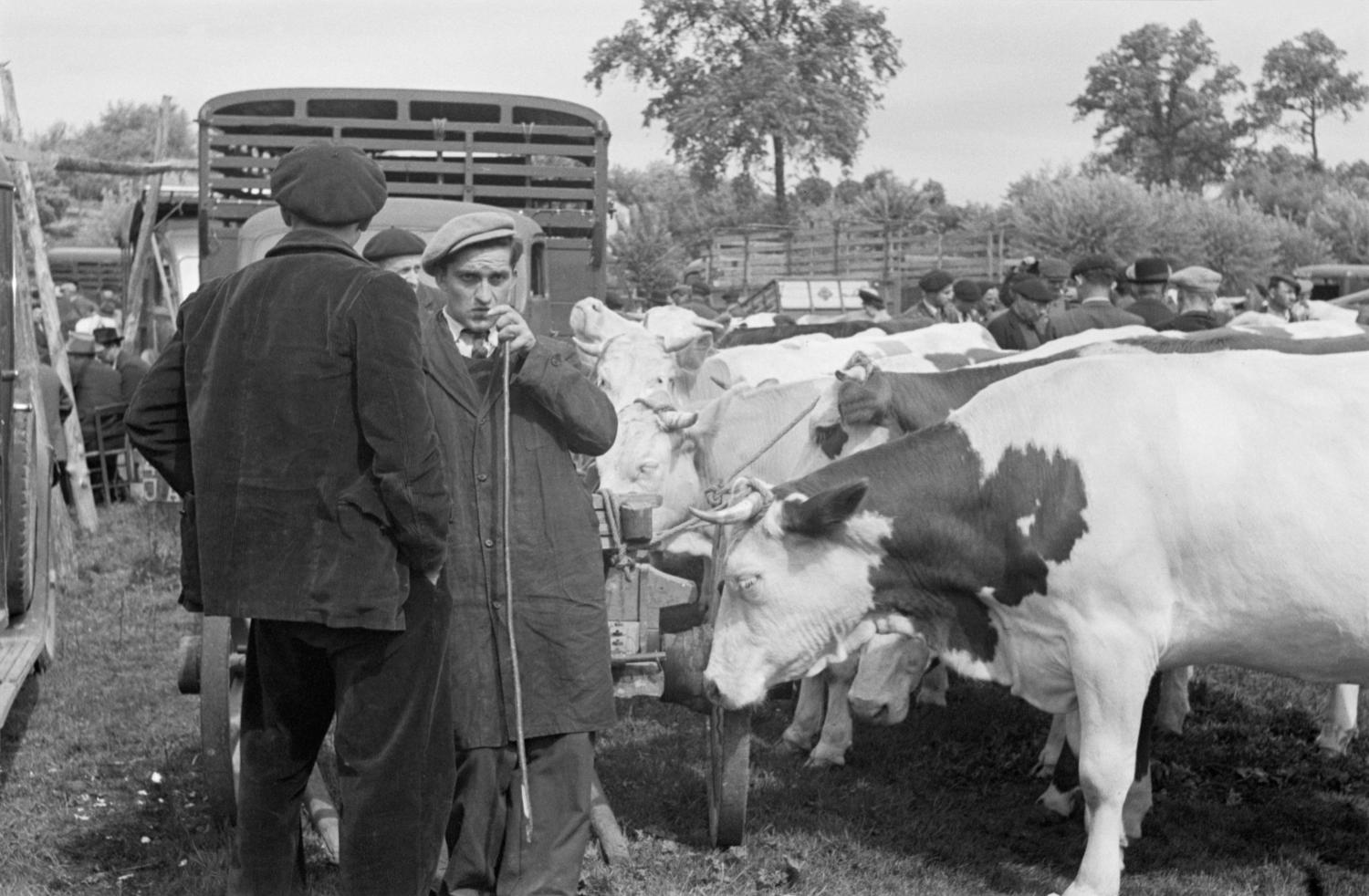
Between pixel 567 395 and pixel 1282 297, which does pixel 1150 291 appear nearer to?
pixel 1282 297

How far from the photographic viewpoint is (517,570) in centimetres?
462

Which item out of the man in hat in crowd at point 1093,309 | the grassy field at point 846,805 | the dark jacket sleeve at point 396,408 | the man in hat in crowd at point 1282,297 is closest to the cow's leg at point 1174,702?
the grassy field at point 846,805

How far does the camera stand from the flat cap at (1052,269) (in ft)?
43.5

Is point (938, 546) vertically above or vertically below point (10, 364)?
below

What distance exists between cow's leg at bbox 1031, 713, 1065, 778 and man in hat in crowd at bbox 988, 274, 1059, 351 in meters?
4.35

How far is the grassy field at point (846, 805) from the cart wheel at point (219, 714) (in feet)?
0.64

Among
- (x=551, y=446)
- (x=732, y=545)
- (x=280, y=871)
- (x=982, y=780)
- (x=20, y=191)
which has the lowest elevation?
(x=982, y=780)

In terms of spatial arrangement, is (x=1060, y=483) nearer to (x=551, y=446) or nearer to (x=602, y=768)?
(x=551, y=446)

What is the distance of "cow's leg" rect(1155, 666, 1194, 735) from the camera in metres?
7.61

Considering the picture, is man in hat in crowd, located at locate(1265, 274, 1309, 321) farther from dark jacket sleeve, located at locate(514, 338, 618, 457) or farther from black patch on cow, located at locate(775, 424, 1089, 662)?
dark jacket sleeve, located at locate(514, 338, 618, 457)

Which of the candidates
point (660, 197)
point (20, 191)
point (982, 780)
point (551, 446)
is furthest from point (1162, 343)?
point (660, 197)

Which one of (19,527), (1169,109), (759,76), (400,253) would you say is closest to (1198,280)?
(400,253)

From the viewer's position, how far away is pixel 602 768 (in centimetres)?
679

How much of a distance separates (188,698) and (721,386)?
3.17 m
